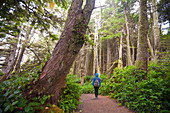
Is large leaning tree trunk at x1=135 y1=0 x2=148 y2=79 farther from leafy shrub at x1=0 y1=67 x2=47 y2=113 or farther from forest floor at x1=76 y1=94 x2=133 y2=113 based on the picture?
leafy shrub at x1=0 y1=67 x2=47 y2=113

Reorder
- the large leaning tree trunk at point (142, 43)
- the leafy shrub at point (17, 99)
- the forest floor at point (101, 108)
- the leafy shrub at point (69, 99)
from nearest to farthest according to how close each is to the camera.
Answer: the leafy shrub at point (17, 99), the leafy shrub at point (69, 99), the forest floor at point (101, 108), the large leaning tree trunk at point (142, 43)

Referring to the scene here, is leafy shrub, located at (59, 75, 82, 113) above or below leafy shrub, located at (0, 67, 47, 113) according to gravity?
below

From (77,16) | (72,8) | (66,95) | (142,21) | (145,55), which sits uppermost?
(142,21)

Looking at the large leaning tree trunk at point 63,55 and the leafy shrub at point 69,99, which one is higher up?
the large leaning tree trunk at point 63,55

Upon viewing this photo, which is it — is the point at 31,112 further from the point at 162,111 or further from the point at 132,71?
the point at 132,71

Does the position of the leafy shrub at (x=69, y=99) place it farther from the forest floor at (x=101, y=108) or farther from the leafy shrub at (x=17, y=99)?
the leafy shrub at (x=17, y=99)

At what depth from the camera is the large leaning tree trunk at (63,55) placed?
253cm

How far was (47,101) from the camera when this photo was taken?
2520 mm

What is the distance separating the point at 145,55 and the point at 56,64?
551 centimetres

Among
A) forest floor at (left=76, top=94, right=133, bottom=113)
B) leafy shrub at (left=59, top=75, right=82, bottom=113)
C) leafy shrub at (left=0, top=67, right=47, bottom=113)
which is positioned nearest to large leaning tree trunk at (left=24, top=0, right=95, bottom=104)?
leafy shrub at (left=0, top=67, right=47, bottom=113)

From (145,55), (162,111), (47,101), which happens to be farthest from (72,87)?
(145,55)

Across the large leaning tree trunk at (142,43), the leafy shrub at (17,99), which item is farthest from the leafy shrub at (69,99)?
the large leaning tree trunk at (142,43)

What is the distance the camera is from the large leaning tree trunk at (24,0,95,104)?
253 cm

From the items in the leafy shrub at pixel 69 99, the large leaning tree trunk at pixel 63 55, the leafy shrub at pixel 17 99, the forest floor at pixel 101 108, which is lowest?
the forest floor at pixel 101 108
